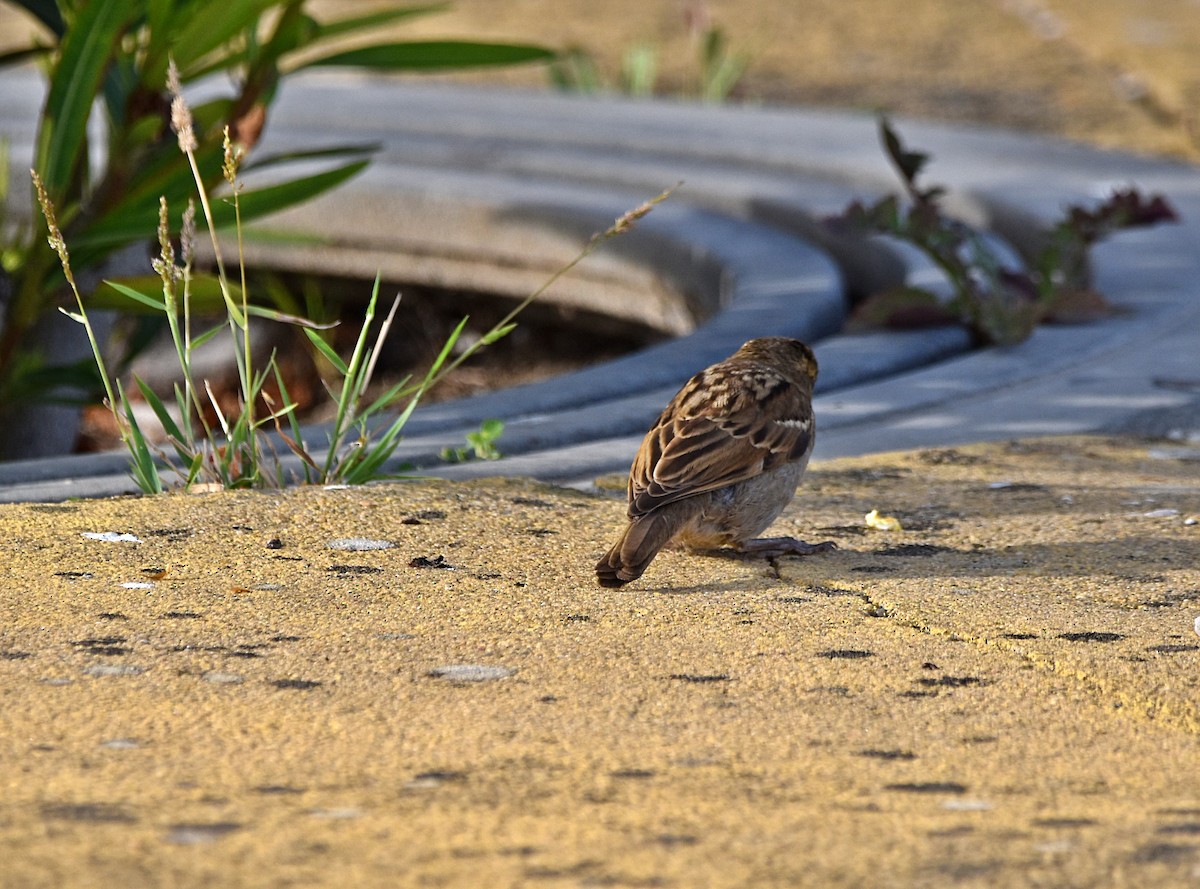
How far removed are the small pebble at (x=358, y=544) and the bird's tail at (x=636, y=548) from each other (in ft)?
1.62

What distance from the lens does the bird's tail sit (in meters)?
3.43

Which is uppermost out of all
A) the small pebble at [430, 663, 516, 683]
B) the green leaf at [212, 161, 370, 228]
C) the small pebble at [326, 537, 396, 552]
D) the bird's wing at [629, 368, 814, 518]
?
the green leaf at [212, 161, 370, 228]

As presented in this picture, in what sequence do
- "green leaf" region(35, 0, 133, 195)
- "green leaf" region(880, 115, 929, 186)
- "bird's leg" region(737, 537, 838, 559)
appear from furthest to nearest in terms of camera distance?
"green leaf" region(880, 115, 929, 186) < "green leaf" region(35, 0, 133, 195) < "bird's leg" region(737, 537, 838, 559)

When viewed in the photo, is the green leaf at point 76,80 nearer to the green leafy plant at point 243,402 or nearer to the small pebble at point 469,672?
the green leafy plant at point 243,402

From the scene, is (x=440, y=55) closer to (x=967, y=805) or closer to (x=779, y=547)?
(x=779, y=547)

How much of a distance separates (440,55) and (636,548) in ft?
8.83

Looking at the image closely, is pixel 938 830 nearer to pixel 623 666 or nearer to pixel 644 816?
pixel 644 816

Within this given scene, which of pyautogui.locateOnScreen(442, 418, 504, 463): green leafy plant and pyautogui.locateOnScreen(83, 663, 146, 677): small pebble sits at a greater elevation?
pyautogui.locateOnScreen(83, 663, 146, 677): small pebble

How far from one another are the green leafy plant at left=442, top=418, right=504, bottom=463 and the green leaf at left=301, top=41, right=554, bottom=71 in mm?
1505

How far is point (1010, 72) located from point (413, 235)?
6.05 m

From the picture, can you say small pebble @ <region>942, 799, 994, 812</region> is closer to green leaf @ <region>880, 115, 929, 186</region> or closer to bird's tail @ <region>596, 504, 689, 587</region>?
bird's tail @ <region>596, 504, 689, 587</region>

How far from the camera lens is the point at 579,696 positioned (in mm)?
2859

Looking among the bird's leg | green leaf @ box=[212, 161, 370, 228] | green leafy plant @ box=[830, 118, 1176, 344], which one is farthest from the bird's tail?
green leafy plant @ box=[830, 118, 1176, 344]

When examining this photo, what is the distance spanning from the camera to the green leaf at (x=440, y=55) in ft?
18.1
